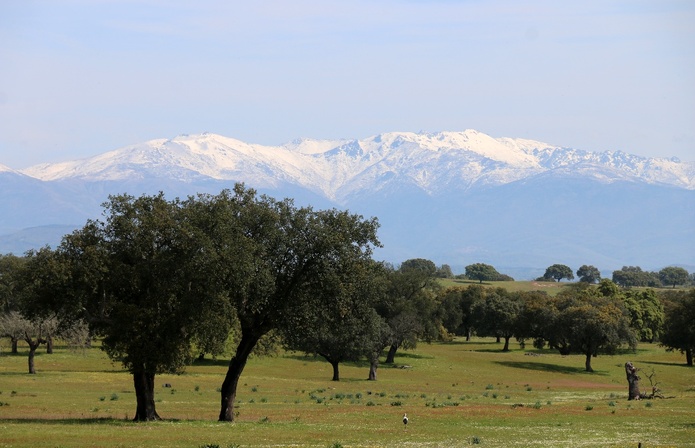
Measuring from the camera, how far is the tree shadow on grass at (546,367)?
115088 mm

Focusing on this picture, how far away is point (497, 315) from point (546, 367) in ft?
102

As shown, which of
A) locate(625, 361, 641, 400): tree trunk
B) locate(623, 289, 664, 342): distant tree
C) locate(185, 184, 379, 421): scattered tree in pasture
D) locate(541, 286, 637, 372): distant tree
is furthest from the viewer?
locate(623, 289, 664, 342): distant tree

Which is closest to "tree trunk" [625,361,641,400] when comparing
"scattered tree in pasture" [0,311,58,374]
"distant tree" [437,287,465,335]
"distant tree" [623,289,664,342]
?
"scattered tree in pasture" [0,311,58,374]

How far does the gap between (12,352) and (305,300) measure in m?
77.9

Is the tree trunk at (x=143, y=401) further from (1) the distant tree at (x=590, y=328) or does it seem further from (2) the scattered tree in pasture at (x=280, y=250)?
(1) the distant tree at (x=590, y=328)

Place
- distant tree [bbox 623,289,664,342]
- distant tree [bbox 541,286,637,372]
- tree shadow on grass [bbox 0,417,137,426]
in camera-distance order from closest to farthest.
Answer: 1. tree shadow on grass [bbox 0,417,137,426]
2. distant tree [bbox 541,286,637,372]
3. distant tree [bbox 623,289,664,342]

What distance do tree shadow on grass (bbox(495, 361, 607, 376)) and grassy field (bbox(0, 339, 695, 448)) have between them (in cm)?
81

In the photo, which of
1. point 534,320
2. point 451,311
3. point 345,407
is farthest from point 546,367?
point 345,407

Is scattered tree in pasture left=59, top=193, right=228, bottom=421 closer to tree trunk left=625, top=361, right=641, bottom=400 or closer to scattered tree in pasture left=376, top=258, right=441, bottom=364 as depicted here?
tree trunk left=625, top=361, right=641, bottom=400

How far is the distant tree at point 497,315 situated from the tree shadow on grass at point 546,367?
2180cm

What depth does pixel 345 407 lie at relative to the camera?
60656mm

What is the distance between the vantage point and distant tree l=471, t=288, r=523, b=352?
482ft

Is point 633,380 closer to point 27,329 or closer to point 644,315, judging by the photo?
point 27,329

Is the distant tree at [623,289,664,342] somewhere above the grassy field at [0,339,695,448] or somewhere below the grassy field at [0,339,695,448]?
above
